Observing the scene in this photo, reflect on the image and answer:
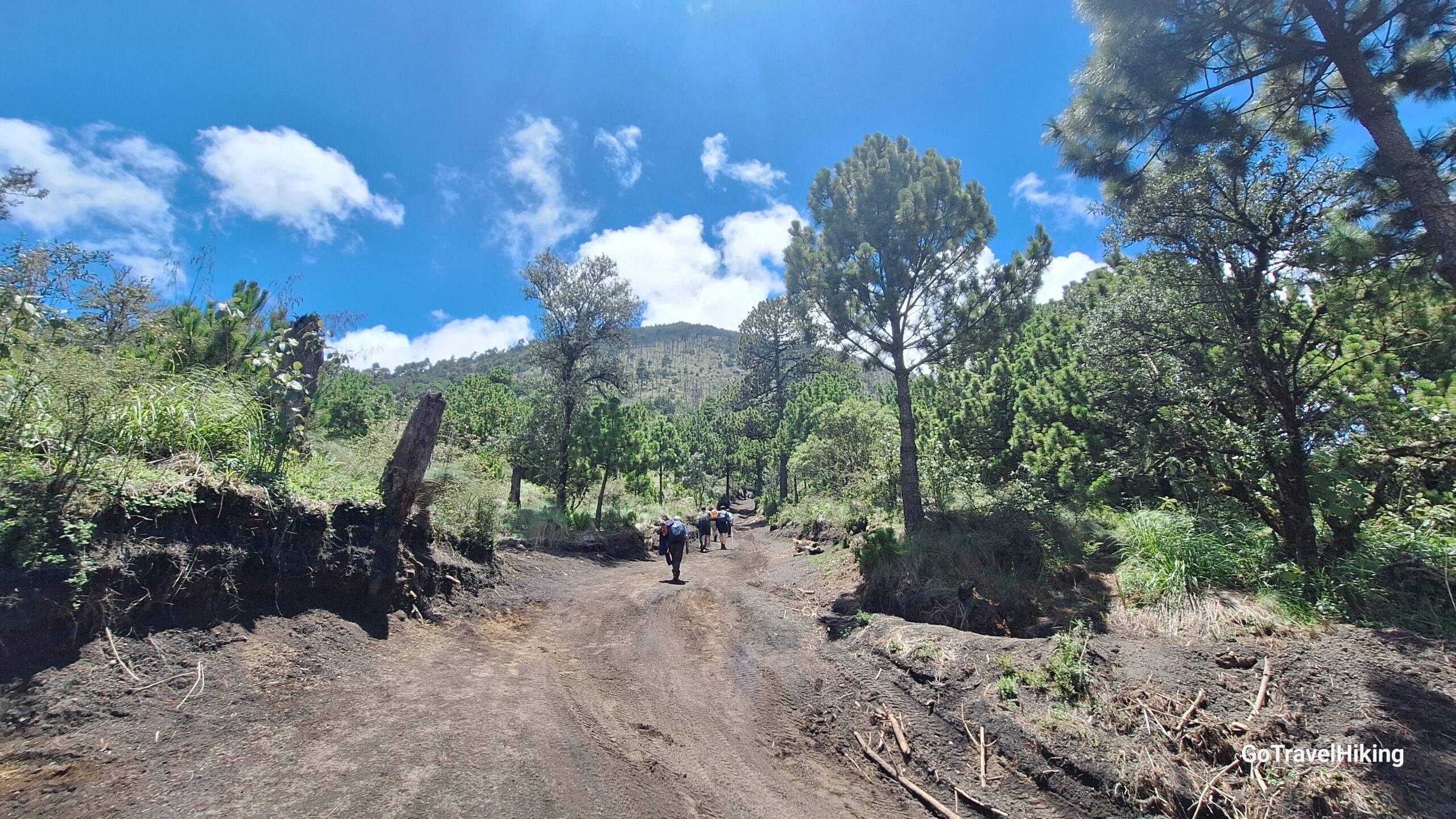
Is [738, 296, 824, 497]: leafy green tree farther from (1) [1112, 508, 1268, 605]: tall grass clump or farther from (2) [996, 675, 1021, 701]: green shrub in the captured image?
(2) [996, 675, 1021, 701]: green shrub

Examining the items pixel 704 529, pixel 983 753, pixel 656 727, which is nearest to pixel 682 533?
pixel 656 727

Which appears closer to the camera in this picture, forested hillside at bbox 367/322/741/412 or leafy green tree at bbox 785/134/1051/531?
leafy green tree at bbox 785/134/1051/531

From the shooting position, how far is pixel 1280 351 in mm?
6434

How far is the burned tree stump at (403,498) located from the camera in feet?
21.6

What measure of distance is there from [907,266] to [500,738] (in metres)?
10.8

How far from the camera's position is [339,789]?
3441 mm

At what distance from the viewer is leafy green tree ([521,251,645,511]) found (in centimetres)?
1914

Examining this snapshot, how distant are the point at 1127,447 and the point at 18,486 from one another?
12.1m

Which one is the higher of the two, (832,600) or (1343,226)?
(1343,226)

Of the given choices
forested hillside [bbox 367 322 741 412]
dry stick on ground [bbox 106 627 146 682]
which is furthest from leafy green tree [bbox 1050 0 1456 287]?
forested hillside [bbox 367 322 741 412]

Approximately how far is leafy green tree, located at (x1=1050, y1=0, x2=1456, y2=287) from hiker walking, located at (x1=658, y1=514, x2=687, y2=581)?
378 inches

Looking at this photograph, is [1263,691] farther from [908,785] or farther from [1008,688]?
[908,785]

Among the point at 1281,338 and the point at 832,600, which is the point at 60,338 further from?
the point at 1281,338

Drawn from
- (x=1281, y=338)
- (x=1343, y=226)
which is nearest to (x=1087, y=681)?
(x=1281, y=338)
